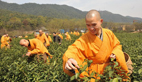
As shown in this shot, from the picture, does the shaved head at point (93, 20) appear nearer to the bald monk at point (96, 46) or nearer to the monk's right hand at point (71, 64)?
the bald monk at point (96, 46)

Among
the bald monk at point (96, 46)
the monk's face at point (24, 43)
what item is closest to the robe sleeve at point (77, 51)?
the bald monk at point (96, 46)

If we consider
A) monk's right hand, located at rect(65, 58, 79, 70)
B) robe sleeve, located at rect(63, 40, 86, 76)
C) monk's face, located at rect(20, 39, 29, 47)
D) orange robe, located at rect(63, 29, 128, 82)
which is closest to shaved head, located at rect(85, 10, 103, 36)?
orange robe, located at rect(63, 29, 128, 82)

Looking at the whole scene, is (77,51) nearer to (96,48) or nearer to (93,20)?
(96,48)

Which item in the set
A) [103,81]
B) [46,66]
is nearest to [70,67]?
[103,81]

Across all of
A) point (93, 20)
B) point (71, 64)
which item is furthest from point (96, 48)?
point (71, 64)

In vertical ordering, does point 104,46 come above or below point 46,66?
above

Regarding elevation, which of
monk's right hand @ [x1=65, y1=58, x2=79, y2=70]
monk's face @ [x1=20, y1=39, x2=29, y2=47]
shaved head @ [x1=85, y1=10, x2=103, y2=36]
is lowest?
monk's face @ [x1=20, y1=39, x2=29, y2=47]

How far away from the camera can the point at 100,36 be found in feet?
6.52

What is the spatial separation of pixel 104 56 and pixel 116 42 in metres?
0.38

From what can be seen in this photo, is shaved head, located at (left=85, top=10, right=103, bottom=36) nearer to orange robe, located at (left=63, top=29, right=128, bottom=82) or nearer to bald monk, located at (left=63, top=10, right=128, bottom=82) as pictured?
bald monk, located at (left=63, top=10, right=128, bottom=82)

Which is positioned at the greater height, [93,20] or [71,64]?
[93,20]

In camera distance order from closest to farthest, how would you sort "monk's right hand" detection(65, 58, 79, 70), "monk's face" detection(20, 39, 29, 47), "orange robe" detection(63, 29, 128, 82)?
"monk's right hand" detection(65, 58, 79, 70) < "orange robe" detection(63, 29, 128, 82) < "monk's face" detection(20, 39, 29, 47)

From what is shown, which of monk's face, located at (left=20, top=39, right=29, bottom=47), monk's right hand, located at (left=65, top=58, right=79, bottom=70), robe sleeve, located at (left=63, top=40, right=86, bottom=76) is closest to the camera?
monk's right hand, located at (left=65, top=58, right=79, bottom=70)

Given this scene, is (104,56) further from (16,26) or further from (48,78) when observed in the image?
(16,26)
